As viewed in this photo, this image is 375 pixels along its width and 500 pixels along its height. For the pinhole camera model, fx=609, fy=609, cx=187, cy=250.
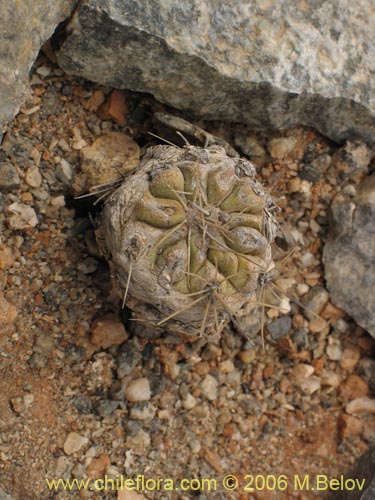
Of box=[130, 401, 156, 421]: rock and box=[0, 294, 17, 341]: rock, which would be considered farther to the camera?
box=[130, 401, 156, 421]: rock

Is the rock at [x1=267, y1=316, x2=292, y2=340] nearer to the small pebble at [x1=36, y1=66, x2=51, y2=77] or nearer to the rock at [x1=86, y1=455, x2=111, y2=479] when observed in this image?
the rock at [x1=86, y1=455, x2=111, y2=479]

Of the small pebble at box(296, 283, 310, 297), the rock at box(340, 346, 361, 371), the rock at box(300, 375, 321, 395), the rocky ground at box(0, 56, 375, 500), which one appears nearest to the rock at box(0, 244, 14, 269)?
the rocky ground at box(0, 56, 375, 500)

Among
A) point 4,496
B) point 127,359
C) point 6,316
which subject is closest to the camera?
point 4,496

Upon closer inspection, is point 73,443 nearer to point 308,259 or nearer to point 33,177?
point 33,177

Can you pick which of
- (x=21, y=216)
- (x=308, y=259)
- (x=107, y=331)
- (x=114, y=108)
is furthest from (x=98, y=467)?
(x=114, y=108)

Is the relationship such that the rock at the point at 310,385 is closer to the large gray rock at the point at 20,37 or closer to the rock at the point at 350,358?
the rock at the point at 350,358

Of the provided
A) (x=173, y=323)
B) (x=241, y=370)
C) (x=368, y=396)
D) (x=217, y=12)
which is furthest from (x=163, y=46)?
(x=368, y=396)

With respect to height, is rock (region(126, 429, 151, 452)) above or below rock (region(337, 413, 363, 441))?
below
